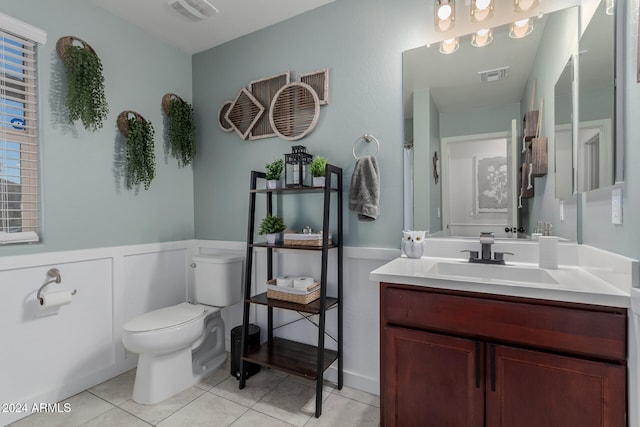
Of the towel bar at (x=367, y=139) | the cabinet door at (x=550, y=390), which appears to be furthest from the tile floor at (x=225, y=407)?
the towel bar at (x=367, y=139)

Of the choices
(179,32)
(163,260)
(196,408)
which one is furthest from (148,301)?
(179,32)

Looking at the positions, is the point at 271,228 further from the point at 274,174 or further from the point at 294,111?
the point at 294,111

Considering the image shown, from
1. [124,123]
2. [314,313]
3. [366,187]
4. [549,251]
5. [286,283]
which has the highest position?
[124,123]

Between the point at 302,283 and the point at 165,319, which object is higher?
the point at 302,283

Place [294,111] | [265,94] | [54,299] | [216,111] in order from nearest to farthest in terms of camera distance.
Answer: [54,299], [294,111], [265,94], [216,111]

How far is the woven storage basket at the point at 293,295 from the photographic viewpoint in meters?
Result: 1.87

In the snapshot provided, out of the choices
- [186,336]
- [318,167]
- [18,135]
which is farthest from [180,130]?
[186,336]

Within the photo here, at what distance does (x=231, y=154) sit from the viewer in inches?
101

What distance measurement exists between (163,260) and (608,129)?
9.21 feet

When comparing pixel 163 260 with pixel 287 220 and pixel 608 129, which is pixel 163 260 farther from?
pixel 608 129

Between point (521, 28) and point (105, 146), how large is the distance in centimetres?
265

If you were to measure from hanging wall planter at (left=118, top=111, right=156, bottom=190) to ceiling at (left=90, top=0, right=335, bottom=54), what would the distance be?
68 centimetres

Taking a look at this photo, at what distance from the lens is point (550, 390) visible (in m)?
1.08

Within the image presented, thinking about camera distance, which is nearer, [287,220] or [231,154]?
[287,220]
